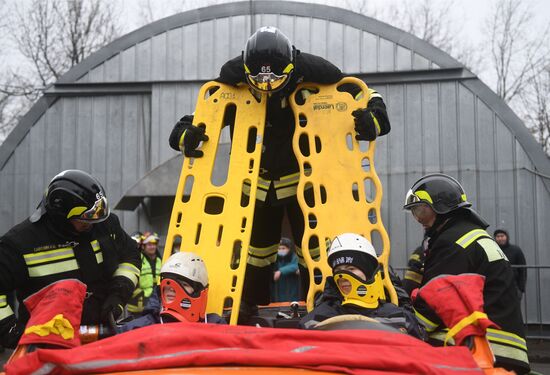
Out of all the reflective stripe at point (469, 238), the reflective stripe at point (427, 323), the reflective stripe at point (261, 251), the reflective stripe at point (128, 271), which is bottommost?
the reflective stripe at point (427, 323)

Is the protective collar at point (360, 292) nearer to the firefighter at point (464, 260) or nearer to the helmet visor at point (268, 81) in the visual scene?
the firefighter at point (464, 260)

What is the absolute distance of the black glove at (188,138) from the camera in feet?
16.3

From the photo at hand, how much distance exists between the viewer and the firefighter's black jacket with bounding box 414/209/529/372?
367 centimetres

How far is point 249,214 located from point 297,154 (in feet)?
1.91

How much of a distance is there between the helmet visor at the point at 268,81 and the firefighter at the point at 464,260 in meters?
1.14

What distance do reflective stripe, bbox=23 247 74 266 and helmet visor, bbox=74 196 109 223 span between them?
269mm

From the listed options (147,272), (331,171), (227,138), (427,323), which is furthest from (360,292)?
(227,138)

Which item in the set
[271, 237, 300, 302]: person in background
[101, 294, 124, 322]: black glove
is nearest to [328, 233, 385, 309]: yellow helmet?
[101, 294, 124, 322]: black glove

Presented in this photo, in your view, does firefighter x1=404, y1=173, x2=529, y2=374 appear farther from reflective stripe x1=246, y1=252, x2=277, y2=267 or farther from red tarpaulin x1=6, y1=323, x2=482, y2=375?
reflective stripe x1=246, y1=252, x2=277, y2=267

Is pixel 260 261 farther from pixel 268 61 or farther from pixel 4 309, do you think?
pixel 4 309

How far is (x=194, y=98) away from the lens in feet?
46.5

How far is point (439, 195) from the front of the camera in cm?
427

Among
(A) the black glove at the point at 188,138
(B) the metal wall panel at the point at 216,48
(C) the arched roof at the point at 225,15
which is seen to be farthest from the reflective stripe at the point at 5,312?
(B) the metal wall panel at the point at 216,48

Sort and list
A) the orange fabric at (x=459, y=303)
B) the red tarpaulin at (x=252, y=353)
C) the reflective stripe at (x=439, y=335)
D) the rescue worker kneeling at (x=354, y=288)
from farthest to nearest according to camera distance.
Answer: the rescue worker kneeling at (x=354, y=288), the reflective stripe at (x=439, y=335), the orange fabric at (x=459, y=303), the red tarpaulin at (x=252, y=353)
